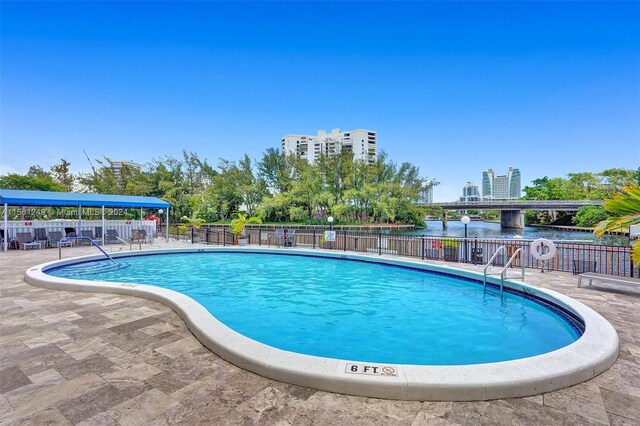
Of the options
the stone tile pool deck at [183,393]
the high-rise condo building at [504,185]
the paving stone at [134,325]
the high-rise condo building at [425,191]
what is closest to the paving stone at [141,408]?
the stone tile pool deck at [183,393]

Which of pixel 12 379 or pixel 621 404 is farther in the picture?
pixel 12 379

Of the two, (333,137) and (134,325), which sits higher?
(333,137)

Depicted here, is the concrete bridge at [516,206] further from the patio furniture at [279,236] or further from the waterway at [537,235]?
the patio furniture at [279,236]

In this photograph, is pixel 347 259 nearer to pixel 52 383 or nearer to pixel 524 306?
pixel 524 306

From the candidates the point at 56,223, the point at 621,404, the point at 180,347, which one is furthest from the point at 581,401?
the point at 56,223

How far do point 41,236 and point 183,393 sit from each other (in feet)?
57.1

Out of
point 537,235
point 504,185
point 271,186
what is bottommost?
point 537,235

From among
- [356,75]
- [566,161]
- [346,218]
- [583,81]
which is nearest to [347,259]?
[356,75]

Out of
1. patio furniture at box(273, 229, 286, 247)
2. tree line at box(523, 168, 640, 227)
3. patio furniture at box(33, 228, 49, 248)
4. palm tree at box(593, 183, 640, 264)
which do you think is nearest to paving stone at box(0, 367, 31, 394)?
palm tree at box(593, 183, 640, 264)

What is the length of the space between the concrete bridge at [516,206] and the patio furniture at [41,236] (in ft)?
141

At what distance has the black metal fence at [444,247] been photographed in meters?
9.12

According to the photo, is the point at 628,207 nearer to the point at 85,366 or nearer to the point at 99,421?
the point at 99,421

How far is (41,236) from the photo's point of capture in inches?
584

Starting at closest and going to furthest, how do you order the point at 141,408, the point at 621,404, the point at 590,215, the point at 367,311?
the point at 141,408
the point at 621,404
the point at 367,311
the point at 590,215
